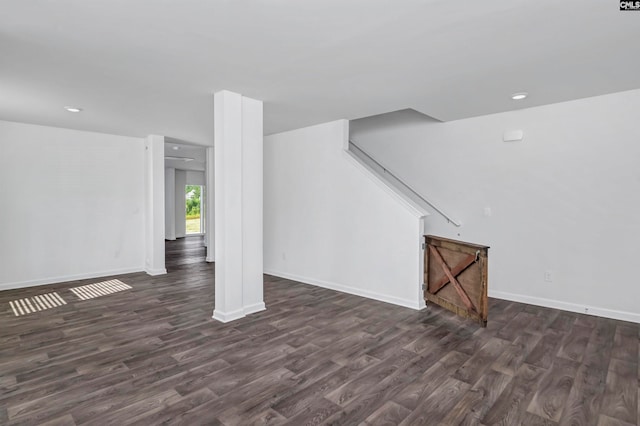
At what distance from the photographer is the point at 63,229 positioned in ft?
18.5

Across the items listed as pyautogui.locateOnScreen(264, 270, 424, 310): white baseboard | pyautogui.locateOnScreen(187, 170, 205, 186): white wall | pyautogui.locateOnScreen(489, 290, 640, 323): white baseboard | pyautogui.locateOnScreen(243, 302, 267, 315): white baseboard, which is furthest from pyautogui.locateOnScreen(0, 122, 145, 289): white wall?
pyautogui.locateOnScreen(489, 290, 640, 323): white baseboard

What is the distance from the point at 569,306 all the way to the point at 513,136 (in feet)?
7.27

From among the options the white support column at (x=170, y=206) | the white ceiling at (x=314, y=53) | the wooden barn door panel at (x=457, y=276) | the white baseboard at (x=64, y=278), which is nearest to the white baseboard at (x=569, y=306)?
the wooden barn door panel at (x=457, y=276)

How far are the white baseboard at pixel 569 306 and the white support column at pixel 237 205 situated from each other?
326cm

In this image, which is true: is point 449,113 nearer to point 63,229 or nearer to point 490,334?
point 490,334

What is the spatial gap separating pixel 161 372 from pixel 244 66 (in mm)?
2647

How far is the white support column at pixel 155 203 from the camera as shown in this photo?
6.20 m

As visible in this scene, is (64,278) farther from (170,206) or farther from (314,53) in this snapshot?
(170,206)

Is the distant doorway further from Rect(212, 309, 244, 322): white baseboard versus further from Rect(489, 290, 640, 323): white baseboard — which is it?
Rect(489, 290, 640, 323): white baseboard

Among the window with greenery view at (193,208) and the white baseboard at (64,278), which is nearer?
the white baseboard at (64,278)

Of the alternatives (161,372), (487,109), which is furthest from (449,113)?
(161,372)

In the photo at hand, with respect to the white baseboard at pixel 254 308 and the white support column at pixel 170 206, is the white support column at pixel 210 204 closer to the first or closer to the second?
the white baseboard at pixel 254 308

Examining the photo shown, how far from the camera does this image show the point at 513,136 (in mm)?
4430

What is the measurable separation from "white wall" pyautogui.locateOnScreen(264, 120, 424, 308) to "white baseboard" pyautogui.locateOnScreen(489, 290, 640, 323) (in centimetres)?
133
